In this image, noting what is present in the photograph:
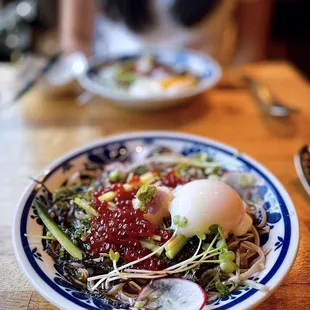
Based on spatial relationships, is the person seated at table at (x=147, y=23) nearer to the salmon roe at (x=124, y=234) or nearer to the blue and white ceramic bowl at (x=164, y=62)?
the blue and white ceramic bowl at (x=164, y=62)

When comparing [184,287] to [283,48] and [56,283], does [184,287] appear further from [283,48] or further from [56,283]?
[283,48]

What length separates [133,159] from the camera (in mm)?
1126

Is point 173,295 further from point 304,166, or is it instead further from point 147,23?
point 147,23

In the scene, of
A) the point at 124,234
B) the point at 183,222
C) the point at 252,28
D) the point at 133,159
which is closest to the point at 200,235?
the point at 183,222

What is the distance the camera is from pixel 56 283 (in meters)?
0.70

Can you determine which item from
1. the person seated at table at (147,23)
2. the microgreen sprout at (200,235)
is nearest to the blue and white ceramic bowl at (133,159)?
the microgreen sprout at (200,235)

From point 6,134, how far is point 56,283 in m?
0.77

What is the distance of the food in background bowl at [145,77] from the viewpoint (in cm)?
149

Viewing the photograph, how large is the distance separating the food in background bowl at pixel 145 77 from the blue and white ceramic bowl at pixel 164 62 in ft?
0.07

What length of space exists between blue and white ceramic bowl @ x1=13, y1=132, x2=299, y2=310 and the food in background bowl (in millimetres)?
350

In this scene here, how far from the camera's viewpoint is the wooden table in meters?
1.10

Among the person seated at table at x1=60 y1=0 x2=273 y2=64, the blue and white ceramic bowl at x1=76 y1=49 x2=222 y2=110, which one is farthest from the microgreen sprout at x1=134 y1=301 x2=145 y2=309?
the person seated at table at x1=60 y1=0 x2=273 y2=64

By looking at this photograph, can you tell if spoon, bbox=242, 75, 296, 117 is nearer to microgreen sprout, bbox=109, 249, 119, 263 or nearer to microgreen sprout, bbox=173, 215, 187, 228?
microgreen sprout, bbox=173, 215, 187, 228

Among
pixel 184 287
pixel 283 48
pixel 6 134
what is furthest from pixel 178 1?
pixel 283 48
